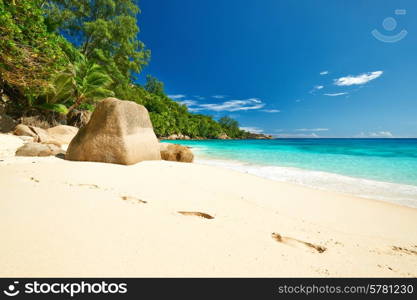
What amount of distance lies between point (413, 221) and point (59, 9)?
77.1 ft

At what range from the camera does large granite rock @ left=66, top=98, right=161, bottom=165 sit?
4141 mm

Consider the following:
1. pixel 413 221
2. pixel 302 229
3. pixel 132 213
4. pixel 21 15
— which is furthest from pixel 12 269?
pixel 21 15

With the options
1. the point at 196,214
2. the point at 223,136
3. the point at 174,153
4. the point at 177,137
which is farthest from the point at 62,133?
the point at 223,136

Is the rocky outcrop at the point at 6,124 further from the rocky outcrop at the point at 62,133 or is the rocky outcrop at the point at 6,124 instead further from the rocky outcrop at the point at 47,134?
the rocky outcrop at the point at 62,133

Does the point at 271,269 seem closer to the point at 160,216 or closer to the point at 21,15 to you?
the point at 160,216

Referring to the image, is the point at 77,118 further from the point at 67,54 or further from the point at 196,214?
the point at 196,214

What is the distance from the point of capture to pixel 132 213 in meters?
1.69

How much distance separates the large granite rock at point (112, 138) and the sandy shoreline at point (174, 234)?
1.34 m

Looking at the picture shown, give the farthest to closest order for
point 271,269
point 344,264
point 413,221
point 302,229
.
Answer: point 413,221 → point 302,229 → point 344,264 → point 271,269

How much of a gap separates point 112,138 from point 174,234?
135 inches

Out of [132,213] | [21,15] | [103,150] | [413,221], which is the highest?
[21,15]

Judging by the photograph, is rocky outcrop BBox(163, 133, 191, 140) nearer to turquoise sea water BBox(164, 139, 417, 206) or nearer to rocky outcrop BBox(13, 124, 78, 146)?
turquoise sea water BBox(164, 139, 417, 206)

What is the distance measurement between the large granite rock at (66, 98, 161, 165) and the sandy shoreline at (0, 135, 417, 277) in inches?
52.7

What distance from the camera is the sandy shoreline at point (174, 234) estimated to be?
1.04 metres
